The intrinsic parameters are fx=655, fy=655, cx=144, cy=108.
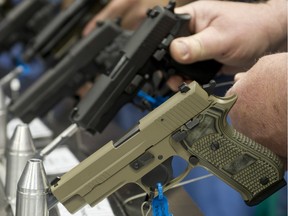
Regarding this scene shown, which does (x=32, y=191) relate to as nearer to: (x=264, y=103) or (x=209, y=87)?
(x=209, y=87)

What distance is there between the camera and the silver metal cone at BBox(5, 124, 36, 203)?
6.53 ft

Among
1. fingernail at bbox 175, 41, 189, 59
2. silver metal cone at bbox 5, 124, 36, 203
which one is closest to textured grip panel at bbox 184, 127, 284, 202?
silver metal cone at bbox 5, 124, 36, 203

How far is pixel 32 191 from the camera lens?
1.62 metres

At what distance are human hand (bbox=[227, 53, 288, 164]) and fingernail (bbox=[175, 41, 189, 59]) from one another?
0.49 m

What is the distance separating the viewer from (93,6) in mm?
3738

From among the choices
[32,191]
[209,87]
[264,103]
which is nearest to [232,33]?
[264,103]

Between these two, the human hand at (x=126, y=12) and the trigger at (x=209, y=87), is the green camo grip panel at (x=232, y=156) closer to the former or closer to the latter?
the trigger at (x=209, y=87)

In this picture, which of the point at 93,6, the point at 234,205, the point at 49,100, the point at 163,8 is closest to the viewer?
the point at 163,8

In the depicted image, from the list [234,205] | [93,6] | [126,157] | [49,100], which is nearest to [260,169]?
[126,157]

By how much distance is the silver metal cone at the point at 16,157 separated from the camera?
1.99 m

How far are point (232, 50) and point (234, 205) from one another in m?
0.84

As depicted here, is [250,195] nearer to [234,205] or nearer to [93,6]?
[234,205]

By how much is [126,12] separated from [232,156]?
2.08 meters

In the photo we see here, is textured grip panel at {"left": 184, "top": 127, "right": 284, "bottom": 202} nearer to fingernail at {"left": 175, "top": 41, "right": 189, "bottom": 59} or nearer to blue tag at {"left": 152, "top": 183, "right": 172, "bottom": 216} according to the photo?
blue tag at {"left": 152, "top": 183, "right": 172, "bottom": 216}
